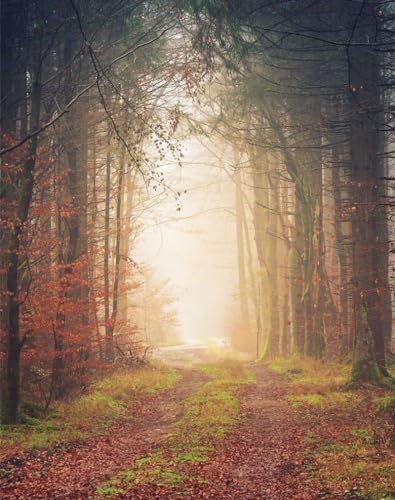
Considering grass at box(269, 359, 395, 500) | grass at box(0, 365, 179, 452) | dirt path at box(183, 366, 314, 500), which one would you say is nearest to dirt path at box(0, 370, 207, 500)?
grass at box(0, 365, 179, 452)

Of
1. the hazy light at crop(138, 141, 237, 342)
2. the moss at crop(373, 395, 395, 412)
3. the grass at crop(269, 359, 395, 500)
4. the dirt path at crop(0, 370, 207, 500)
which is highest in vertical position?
the hazy light at crop(138, 141, 237, 342)

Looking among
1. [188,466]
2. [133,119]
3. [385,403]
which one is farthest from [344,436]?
[133,119]

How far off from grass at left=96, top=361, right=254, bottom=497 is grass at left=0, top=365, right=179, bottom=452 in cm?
176

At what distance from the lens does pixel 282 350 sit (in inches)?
955

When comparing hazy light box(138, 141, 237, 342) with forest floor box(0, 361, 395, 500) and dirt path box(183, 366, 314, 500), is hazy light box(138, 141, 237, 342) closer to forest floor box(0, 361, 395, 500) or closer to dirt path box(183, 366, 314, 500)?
forest floor box(0, 361, 395, 500)

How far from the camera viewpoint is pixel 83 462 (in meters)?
8.10

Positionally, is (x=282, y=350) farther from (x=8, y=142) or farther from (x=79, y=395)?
(x=8, y=142)

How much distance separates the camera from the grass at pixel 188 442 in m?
6.92

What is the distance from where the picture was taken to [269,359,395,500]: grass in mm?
6369

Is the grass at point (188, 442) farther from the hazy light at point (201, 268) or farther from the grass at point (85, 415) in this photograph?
the hazy light at point (201, 268)

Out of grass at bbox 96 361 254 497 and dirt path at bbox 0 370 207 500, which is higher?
grass at bbox 96 361 254 497

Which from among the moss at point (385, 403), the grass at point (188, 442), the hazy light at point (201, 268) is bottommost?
the grass at point (188, 442)

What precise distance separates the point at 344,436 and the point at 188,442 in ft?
9.04

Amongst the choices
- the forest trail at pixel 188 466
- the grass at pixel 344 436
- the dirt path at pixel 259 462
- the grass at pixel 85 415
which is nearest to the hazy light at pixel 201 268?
the grass at pixel 85 415
